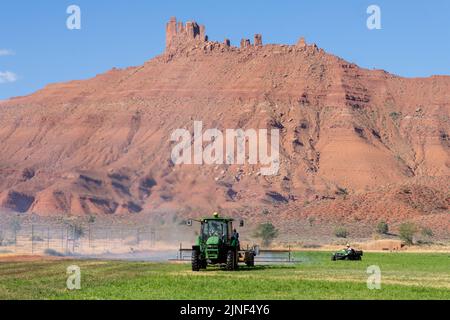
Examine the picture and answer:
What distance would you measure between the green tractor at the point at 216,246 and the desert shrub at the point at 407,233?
67.5 metres

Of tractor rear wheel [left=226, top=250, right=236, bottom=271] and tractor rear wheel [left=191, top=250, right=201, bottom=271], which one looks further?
tractor rear wheel [left=226, top=250, right=236, bottom=271]

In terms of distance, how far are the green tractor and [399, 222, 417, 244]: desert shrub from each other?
6747 cm

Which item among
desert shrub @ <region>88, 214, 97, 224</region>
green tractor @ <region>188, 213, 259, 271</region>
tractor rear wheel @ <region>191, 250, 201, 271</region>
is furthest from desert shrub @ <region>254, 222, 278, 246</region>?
tractor rear wheel @ <region>191, 250, 201, 271</region>

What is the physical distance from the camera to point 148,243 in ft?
352

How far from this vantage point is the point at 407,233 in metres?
111

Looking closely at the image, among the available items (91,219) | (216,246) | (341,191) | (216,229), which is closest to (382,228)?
(91,219)

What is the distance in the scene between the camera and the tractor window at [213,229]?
45.3 m

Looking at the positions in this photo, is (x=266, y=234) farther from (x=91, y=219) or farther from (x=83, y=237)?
(x=91, y=219)

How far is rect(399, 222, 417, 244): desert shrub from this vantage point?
4355 inches

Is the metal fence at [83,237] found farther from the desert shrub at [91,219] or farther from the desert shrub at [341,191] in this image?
the desert shrub at [341,191]

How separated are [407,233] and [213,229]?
69514mm

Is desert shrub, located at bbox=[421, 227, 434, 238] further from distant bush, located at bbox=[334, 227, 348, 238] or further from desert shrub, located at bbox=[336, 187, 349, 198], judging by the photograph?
desert shrub, located at bbox=[336, 187, 349, 198]

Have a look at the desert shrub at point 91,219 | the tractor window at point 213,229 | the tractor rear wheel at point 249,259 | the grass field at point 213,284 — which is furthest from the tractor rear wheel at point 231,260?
the desert shrub at point 91,219
